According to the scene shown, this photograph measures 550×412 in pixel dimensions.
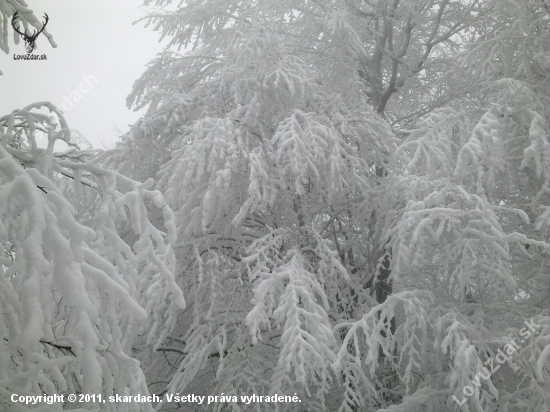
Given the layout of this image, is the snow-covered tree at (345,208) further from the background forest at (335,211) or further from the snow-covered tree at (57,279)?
the snow-covered tree at (57,279)

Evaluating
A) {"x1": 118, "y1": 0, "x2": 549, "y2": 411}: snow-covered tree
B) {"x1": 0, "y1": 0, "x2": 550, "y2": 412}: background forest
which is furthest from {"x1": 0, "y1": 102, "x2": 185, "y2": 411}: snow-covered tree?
{"x1": 118, "y1": 0, "x2": 549, "y2": 411}: snow-covered tree

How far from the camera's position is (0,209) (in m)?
1.44

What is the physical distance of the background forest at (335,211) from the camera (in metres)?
3.57

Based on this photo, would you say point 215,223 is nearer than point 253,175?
No

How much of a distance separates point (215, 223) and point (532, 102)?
10.8ft

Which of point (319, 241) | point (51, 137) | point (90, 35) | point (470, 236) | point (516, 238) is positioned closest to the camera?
point (51, 137)

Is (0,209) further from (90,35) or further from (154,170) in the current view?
(90,35)

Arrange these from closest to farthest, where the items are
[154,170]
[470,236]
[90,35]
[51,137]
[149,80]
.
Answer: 1. [51,137]
2. [470,236]
3. [154,170]
4. [149,80]
5. [90,35]

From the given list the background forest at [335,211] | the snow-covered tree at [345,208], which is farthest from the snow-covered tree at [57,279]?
the snow-covered tree at [345,208]

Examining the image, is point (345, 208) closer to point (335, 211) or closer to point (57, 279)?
point (335, 211)

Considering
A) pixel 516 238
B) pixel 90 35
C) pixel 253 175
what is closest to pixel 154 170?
pixel 253 175

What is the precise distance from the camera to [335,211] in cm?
535

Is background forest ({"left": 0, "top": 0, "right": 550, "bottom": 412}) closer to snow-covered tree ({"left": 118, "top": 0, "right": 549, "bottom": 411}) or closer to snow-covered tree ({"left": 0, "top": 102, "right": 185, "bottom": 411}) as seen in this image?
snow-covered tree ({"left": 118, "top": 0, "right": 549, "bottom": 411})

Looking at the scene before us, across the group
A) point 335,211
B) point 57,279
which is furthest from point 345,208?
point 57,279
